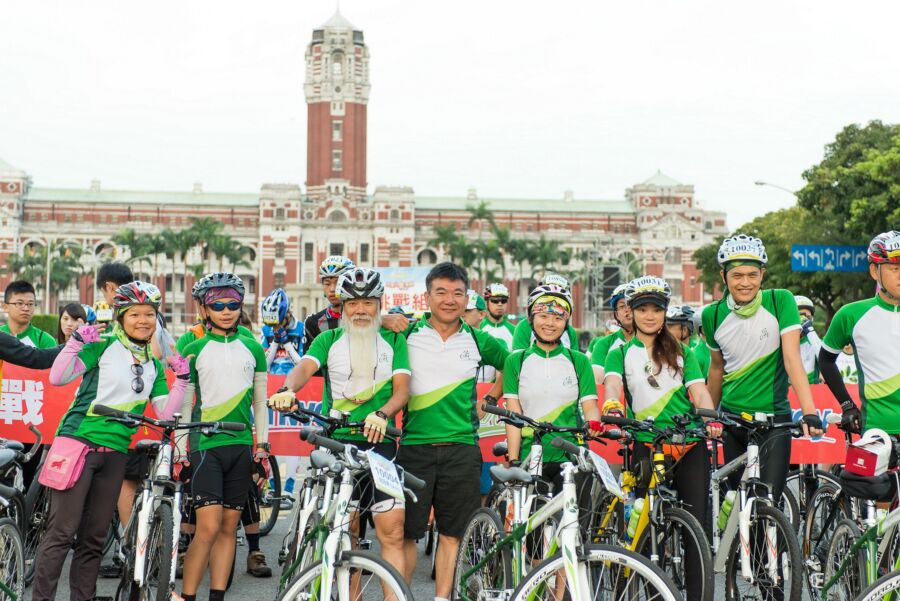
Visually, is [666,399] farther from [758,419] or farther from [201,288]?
[201,288]

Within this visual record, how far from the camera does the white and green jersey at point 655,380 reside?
624 cm

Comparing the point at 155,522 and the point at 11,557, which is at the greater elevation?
the point at 155,522

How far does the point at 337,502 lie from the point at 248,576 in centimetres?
338

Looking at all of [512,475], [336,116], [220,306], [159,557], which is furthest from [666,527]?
[336,116]

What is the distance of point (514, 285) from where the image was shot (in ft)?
342

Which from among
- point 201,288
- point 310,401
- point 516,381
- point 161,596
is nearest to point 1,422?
point 310,401

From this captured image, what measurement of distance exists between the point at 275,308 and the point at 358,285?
3.62m

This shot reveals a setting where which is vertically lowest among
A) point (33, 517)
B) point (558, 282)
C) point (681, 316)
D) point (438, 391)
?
point (33, 517)

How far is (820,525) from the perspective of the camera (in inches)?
265

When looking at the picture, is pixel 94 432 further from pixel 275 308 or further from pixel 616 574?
pixel 275 308

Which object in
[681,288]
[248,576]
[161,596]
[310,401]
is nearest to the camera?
[161,596]

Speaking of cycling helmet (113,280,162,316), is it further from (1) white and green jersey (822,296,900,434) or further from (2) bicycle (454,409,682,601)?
(1) white and green jersey (822,296,900,434)

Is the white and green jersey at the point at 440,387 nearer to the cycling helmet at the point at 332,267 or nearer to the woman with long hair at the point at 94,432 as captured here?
the woman with long hair at the point at 94,432

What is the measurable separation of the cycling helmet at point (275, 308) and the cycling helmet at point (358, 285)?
3.47 meters
